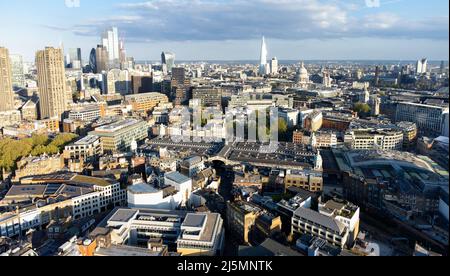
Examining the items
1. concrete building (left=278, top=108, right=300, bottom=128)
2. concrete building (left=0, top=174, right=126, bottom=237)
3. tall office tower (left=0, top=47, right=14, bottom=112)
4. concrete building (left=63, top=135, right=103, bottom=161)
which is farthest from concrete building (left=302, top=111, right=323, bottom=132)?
tall office tower (left=0, top=47, right=14, bottom=112)

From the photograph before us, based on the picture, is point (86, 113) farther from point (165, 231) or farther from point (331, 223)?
point (331, 223)

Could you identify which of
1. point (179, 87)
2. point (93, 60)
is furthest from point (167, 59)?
point (179, 87)

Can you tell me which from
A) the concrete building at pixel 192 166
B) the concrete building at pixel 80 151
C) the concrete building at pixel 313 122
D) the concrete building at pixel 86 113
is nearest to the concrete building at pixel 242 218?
the concrete building at pixel 192 166

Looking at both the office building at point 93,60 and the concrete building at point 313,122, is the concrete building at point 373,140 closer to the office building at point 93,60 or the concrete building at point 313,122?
the concrete building at point 313,122

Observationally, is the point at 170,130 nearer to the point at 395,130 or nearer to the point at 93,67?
the point at 395,130

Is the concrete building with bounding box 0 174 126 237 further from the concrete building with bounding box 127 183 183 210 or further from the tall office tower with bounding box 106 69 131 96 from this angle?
the tall office tower with bounding box 106 69 131 96

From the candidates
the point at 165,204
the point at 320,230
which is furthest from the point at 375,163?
the point at 165,204
